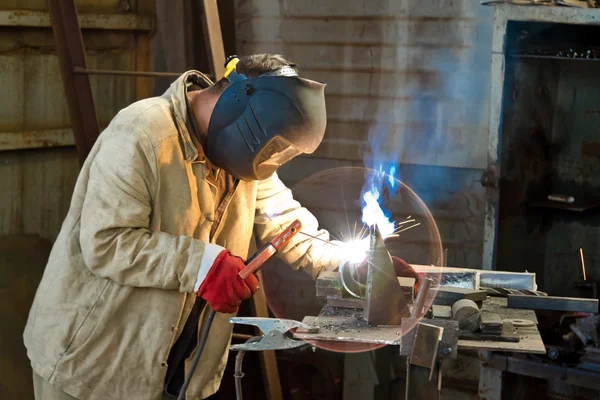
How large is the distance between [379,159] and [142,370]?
2012mm

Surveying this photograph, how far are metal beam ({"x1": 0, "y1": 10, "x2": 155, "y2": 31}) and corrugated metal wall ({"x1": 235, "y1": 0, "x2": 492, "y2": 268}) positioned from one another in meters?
0.63

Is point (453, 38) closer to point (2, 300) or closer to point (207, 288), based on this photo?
point (207, 288)

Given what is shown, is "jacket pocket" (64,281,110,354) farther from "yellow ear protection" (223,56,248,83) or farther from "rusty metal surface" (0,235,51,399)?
"rusty metal surface" (0,235,51,399)

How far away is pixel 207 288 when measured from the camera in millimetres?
2570

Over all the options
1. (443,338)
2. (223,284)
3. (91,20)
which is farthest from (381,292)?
(91,20)

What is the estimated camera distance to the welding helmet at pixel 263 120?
2.55 meters

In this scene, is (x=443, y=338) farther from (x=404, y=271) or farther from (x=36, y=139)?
(x=36, y=139)

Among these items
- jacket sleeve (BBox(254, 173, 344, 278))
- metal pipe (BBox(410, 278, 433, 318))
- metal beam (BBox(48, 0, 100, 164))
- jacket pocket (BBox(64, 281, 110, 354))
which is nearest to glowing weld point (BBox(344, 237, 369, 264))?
jacket sleeve (BBox(254, 173, 344, 278))

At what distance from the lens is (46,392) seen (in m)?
2.88

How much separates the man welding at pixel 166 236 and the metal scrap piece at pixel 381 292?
378 mm

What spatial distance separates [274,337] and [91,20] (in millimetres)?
2573

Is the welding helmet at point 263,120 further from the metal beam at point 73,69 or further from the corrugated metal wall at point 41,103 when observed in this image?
the corrugated metal wall at point 41,103

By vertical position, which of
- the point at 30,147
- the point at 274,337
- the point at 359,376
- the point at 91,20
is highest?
the point at 91,20

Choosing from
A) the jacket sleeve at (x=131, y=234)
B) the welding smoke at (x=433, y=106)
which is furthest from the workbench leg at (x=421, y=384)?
the welding smoke at (x=433, y=106)
